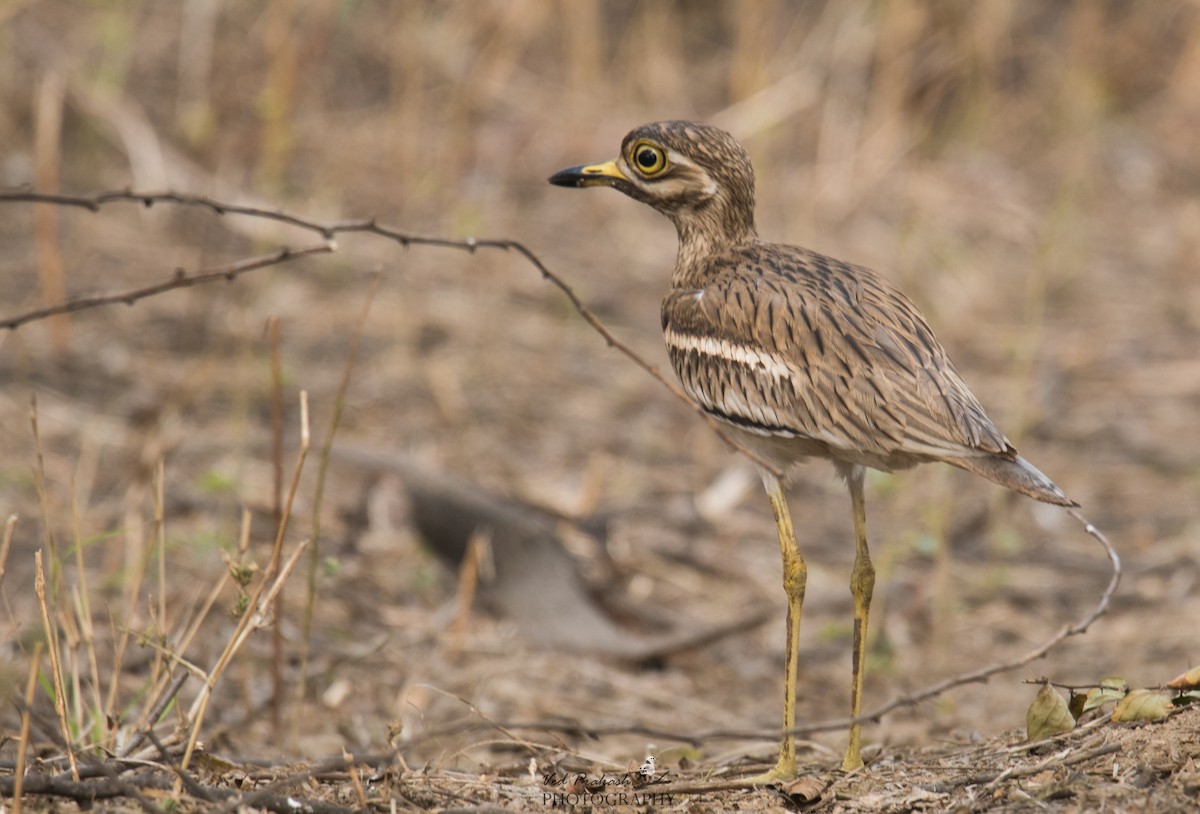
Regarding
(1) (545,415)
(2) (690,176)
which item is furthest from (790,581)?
(1) (545,415)

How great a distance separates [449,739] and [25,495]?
2128 mm

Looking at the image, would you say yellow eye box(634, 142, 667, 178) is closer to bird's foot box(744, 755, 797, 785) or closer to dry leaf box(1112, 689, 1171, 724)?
bird's foot box(744, 755, 797, 785)

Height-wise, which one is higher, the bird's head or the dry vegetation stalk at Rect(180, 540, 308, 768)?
the bird's head

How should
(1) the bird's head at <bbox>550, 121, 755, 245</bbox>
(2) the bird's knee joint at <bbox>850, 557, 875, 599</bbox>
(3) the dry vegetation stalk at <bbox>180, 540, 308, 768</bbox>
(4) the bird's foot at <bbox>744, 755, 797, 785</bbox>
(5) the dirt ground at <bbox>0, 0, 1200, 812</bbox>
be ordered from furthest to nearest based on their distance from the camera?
1. (1) the bird's head at <bbox>550, 121, 755, 245</bbox>
2. (2) the bird's knee joint at <bbox>850, 557, 875, 599</bbox>
3. (5) the dirt ground at <bbox>0, 0, 1200, 812</bbox>
4. (4) the bird's foot at <bbox>744, 755, 797, 785</bbox>
5. (3) the dry vegetation stalk at <bbox>180, 540, 308, 768</bbox>

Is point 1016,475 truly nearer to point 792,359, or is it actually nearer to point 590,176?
point 792,359

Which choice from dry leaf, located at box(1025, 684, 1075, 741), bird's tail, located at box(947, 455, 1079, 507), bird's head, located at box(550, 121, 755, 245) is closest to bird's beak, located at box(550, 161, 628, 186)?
bird's head, located at box(550, 121, 755, 245)

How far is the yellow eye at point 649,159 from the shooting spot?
151 inches

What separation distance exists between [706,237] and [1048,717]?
4.88 ft

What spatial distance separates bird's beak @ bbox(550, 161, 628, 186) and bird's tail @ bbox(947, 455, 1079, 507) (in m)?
1.25

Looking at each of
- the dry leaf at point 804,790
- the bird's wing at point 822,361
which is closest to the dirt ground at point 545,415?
the dry leaf at point 804,790

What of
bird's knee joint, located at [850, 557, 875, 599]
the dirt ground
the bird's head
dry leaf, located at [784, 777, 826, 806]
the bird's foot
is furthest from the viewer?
the bird's head

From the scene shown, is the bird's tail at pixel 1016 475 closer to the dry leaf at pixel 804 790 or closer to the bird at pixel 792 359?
the bird at pixel 792 359

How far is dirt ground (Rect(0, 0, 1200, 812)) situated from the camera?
3.44 meters

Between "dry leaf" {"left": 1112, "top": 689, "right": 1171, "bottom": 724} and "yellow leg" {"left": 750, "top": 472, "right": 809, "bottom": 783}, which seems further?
"yellow leg" {"left": 750, "top": 472, "right": 809, "bottom": 783}
